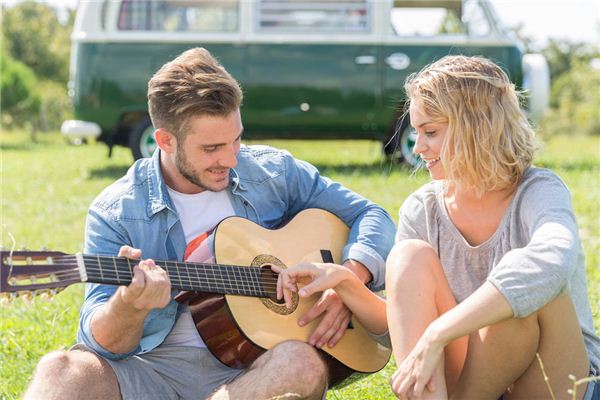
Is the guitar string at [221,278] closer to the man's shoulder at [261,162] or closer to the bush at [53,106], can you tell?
the man's shoulder at [261,162]

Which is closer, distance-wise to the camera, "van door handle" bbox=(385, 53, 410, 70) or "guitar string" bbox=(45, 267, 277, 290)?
"guitar string" bbox=(45, 267, 277, 290)

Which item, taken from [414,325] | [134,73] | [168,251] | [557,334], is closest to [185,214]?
[168,251]

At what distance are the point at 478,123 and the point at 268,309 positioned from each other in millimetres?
905

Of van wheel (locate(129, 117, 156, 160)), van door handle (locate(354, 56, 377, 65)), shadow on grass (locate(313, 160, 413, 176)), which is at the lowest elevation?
shadow on grass (locate(313, 160, 413, 176))

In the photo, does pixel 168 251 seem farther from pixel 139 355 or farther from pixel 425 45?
pixel 425 45

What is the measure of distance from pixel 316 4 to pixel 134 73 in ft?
6.47

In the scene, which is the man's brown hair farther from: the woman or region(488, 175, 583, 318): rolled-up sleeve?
region(488, 175, 583, 318): rolled-up sleeve

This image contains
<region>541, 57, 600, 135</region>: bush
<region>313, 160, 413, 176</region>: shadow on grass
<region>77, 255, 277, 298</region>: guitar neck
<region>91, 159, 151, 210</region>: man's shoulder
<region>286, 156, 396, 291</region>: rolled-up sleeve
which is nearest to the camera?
<region>77, 255, 277, 298</region>: guitar neck

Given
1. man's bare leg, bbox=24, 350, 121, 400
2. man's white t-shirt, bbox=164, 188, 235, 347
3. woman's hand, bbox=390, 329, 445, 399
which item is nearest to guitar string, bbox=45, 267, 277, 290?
man's white t-shirt, bbox=164, 188, 235, 347

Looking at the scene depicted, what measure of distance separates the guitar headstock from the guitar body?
511mm

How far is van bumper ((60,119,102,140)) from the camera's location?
30.7 feet

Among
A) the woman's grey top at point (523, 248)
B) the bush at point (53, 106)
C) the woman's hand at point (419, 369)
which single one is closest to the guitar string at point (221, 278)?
the woman's grey top at point (523, 248)

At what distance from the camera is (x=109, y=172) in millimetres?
9539

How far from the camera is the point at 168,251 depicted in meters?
3.05
